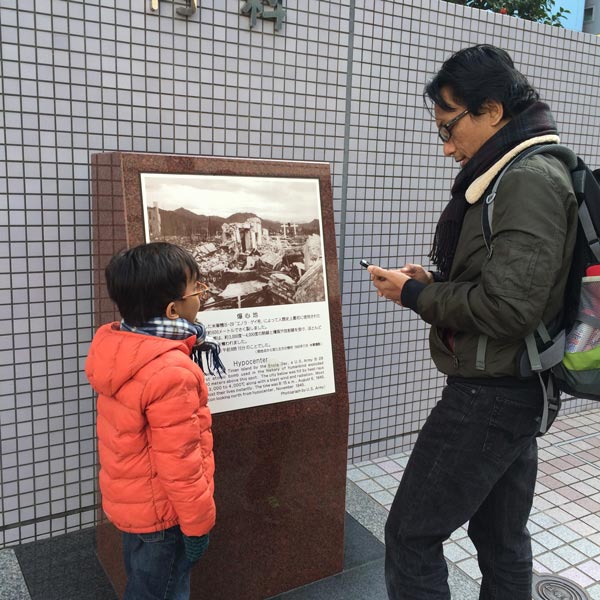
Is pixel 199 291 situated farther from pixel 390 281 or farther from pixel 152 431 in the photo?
pixel 390 281

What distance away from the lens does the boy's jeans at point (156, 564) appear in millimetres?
1893

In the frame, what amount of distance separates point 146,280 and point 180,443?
0.50 m

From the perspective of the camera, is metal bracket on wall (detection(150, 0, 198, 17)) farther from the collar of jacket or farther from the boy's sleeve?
the boy's sleeve

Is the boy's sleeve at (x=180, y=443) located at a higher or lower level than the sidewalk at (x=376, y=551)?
higher

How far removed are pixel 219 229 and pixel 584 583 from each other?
2374mm

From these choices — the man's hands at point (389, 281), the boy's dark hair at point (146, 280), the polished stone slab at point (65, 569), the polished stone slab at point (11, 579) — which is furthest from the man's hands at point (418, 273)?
the polished stone slab at point (11, 579)

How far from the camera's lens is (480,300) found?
171 centimetres

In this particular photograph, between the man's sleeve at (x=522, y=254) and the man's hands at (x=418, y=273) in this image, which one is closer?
the man's sleeve at (x=522, y=254)

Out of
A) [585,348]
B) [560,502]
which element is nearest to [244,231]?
[585,348]

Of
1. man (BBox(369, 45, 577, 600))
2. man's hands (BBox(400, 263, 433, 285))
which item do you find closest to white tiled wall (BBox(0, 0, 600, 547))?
man's hands (BBox(400, 263, 433, 285))

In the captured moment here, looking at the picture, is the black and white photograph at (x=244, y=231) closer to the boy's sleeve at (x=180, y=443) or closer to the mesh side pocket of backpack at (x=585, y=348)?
the boy's sleeve at (x=180, y=443)

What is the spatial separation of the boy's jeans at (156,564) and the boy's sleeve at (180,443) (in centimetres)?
13

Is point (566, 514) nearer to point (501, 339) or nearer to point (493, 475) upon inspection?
point (493, 475)

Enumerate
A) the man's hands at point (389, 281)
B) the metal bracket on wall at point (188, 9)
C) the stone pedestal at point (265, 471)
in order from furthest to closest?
the metal bracket on wall at point (188, 9) → the stone pedestal at point (265, 471) → the man's hands at point (389, 281)
